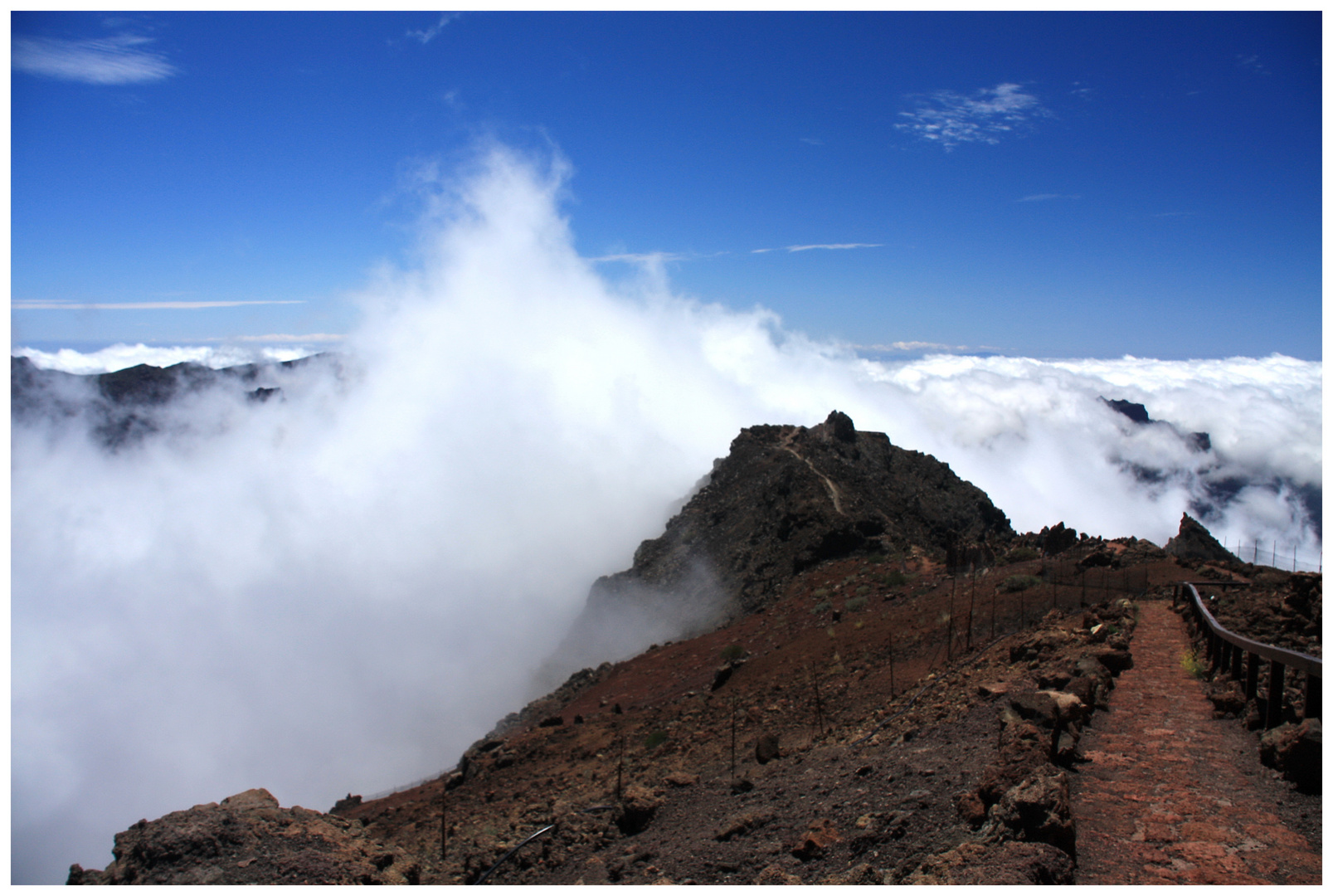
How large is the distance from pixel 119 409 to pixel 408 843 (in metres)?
199

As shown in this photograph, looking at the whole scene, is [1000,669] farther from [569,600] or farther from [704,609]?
[569,600]

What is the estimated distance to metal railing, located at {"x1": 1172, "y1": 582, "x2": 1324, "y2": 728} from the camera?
593 centimetres

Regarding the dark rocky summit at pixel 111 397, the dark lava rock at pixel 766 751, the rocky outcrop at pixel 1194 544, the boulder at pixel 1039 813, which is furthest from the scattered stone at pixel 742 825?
the dark rocky summit at pixel 111 397

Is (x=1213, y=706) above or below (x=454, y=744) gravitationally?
above

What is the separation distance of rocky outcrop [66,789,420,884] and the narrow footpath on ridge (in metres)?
6.67

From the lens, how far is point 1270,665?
7707 mm

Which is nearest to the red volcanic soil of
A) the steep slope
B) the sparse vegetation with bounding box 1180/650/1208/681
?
the sparse vegetation with bounding box 1180/650/1208/681

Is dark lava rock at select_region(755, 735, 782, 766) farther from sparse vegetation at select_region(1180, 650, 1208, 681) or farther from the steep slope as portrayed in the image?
the steep slope

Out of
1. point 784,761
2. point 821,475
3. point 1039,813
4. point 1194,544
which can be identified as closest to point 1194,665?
point 784,761

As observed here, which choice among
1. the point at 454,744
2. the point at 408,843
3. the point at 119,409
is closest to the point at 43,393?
the point at 119,409

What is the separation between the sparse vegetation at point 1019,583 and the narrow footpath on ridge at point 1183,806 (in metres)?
11.7

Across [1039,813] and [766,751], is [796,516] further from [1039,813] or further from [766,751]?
[1039,813]

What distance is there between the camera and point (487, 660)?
5047 cm

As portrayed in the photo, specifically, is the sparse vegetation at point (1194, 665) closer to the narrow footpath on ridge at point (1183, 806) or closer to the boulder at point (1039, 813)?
the narrow footpath on ridge at point (1183, 806)
